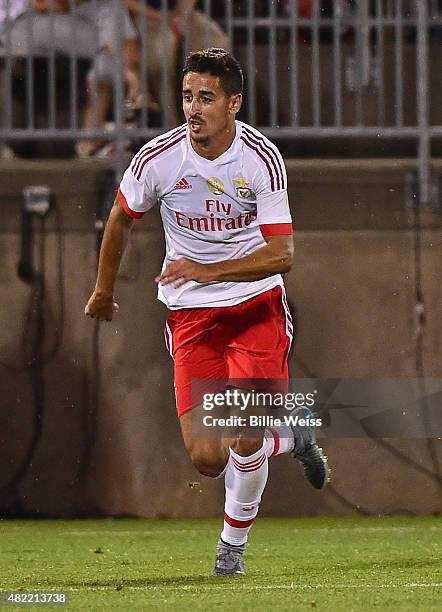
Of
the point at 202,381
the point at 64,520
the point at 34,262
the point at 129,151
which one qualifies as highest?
the point at 129,151

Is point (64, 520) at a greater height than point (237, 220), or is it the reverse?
point (237, 220)

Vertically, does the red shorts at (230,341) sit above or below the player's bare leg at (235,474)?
above

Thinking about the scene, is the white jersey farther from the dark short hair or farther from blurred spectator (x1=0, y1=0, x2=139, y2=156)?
blurred spectator (x1=0, y1=0, x2=139, y2=156)

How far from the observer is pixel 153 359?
9.37 meters

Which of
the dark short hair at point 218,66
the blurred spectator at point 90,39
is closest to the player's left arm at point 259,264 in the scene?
the dark short hair at point 218,66

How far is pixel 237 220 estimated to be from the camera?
702cm

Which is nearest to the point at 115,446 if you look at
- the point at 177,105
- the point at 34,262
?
the point at 34,262

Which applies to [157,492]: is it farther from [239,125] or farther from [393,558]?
[239,125]

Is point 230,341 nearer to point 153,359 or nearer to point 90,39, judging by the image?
point 153,359

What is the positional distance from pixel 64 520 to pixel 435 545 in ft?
7.51

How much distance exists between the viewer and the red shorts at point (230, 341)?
7023 millimetres

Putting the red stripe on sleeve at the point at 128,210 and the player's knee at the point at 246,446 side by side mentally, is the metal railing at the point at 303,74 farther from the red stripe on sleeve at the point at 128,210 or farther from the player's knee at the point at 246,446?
the player's knee at the point at 246,446

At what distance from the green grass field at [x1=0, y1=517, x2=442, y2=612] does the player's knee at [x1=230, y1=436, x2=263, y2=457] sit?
50cm

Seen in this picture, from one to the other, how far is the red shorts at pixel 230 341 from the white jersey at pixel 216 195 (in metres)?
0.05
